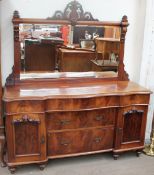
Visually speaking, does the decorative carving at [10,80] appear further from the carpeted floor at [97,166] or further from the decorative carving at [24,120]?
the carpeted floor at [97,166]

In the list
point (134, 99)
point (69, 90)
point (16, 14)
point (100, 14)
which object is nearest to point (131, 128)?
point (134, 99)

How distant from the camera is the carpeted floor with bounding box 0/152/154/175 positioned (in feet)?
8.87

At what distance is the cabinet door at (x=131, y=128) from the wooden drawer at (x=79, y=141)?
0.32 feet

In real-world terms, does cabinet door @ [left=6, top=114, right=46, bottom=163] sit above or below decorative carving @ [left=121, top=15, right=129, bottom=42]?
below

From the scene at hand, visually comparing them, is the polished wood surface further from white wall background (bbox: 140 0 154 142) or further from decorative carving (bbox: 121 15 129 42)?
decorative carving (bbox: 121 15 129 42)

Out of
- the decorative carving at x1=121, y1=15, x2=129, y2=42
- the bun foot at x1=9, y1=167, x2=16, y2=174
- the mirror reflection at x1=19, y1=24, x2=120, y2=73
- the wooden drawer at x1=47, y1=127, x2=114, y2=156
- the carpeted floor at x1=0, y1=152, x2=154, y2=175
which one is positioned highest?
the decorative carving at x1=121, y1=15, x2=129, y2=42

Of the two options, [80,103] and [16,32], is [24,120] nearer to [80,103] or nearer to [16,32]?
[80,103]

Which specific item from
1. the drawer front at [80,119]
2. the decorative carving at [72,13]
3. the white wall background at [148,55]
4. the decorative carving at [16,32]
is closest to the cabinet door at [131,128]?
the drawer front at [80,119]

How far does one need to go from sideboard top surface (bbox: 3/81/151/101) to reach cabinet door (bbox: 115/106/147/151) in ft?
0.71

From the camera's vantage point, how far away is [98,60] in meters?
3.00

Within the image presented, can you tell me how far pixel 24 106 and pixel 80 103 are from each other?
54cm

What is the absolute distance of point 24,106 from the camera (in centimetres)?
247

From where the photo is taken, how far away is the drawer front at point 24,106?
2.44 meters

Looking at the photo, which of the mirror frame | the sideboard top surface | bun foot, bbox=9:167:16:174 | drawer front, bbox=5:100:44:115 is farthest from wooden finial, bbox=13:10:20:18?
bun foot, bbox=9:167:16:174
